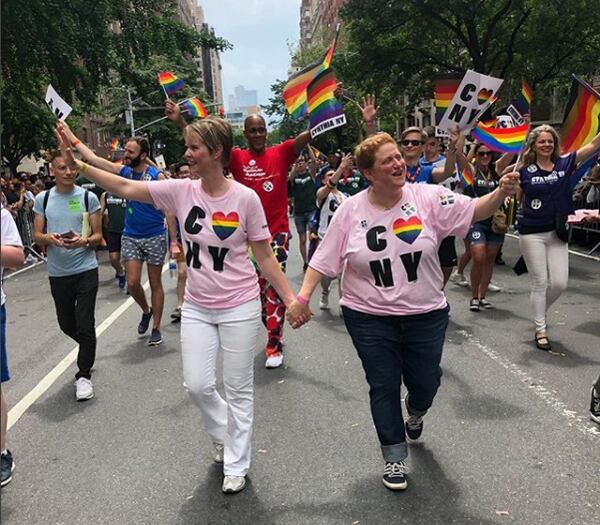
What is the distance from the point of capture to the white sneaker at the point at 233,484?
328 centimetres

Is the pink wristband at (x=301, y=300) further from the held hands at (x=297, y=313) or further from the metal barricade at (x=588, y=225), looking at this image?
the metal barricade at (x=588, y=225)

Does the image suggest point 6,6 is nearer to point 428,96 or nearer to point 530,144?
point 530,144

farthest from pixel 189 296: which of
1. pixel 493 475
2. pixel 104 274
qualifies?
pixel 104 274

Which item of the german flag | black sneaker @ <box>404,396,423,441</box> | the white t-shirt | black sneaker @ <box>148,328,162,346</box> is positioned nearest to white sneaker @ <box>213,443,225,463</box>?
black sneaker @ <box>404,396,423,441</box>

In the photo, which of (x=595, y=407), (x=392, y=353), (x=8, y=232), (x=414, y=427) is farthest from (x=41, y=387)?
(x=595, y=407)

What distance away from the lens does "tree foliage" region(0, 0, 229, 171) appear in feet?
46.5

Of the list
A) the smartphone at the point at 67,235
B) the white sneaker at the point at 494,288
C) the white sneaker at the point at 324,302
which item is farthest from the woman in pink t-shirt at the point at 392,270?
the white sneaker at the point at 494,288

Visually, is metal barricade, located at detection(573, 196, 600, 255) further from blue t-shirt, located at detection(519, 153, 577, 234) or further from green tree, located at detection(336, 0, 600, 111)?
green tree, located at detection(336, 0, 600, 111)

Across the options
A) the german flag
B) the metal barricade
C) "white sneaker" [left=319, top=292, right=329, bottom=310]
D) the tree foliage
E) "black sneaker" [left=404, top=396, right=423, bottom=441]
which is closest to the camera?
"black sneaker" [left=404, top=396, right=423, bottom=441]

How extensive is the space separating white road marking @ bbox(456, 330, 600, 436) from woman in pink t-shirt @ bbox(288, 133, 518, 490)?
51.6 inches

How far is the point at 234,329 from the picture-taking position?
336 cm

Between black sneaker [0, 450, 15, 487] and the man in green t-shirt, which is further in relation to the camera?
the man in green t-shirt

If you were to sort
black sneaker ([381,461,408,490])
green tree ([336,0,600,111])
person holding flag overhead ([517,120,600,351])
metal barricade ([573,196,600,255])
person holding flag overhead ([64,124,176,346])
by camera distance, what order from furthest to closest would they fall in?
green tree ([336,0,600,111])
metal barricade ([573,196,600,255])
person holding flag overhead ([64,124,176,346])
person holding flag overhead ([517,120,600,351])
black sneaker ([381,461,408,490])

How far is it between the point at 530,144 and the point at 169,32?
569 inches
